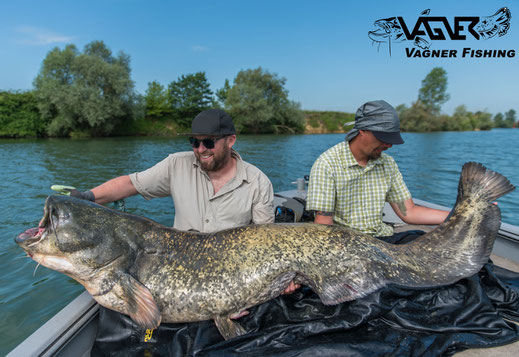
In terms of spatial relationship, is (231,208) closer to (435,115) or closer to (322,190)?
(322,190)

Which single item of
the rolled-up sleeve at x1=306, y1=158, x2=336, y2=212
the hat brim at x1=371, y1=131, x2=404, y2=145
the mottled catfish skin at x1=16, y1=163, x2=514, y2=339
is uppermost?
the hat brim at x1=371, y1=131, x2=404, y2=145

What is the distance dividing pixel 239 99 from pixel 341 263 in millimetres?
46141

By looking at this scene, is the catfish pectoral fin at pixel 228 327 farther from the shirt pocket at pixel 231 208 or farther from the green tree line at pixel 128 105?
the green tree line at pixel 128 105

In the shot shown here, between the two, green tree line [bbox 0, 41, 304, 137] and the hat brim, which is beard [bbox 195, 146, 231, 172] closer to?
the hat brim

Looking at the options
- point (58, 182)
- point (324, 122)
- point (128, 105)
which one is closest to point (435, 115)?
point (324, 122)

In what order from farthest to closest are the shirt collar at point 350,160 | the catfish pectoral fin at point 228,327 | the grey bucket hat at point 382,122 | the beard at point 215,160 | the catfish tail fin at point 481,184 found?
the shirt collar at point 350,160 → the beard at point 215,160 → the grey bucket hat at point 382,122 → the catfish tail fin at point 481,184 → the catfish pectoral fin at point 228,327

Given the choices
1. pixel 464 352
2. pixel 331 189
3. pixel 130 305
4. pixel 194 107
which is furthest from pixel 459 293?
pixel 194 107

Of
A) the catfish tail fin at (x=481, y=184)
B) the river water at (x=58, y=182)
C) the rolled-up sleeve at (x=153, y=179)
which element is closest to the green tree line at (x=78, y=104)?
the river water at (x=58, y=182)

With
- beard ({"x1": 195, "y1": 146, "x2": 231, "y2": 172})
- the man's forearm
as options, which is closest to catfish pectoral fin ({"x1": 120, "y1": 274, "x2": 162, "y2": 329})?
beard ({"x1": 195, "y1": 146, "x2": 231, "y2": 172})

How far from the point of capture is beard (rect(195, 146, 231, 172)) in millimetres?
2773

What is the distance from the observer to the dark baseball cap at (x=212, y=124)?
2688mm

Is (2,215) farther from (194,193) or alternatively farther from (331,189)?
(331,189)

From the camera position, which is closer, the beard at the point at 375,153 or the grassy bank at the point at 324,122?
the beard at the point at 375,153

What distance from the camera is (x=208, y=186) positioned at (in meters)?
2.90
